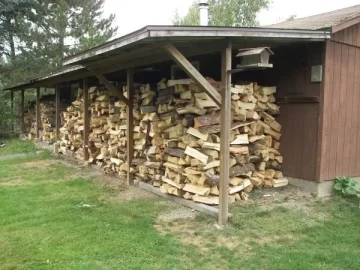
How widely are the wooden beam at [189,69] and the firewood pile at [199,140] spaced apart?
2.42ft

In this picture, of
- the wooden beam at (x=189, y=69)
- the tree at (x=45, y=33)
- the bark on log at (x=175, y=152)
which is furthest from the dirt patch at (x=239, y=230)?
the tree at (x=45, y=33)

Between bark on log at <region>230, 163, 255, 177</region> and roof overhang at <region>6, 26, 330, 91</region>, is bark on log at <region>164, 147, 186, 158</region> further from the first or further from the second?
roof overhang at <region>6, 26, 330, 91</region>

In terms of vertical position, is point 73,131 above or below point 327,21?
below

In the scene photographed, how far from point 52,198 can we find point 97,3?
601 inches

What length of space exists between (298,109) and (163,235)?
2.90 meters

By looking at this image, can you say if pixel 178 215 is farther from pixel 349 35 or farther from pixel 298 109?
pixel 349 35

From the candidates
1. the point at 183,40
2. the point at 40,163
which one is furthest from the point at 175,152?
the point at 40,163

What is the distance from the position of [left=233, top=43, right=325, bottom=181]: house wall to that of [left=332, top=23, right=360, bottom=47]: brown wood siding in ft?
1.08

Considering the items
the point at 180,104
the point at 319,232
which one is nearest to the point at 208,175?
the point at 180,104

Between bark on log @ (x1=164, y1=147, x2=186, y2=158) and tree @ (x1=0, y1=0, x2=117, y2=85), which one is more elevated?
tree @ (x1=0, y1=0, x2=117, y2=85)

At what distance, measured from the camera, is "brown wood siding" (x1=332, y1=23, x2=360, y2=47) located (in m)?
5.35

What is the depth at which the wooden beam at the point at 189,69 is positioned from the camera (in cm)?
410

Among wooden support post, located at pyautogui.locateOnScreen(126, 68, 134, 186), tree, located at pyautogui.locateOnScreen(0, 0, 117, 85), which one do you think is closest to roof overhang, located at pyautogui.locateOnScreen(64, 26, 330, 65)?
wooden support post, located at pyautogui.locateOnScreen(126, 68, 134, 186)

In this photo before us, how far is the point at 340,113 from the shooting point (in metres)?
5.53
